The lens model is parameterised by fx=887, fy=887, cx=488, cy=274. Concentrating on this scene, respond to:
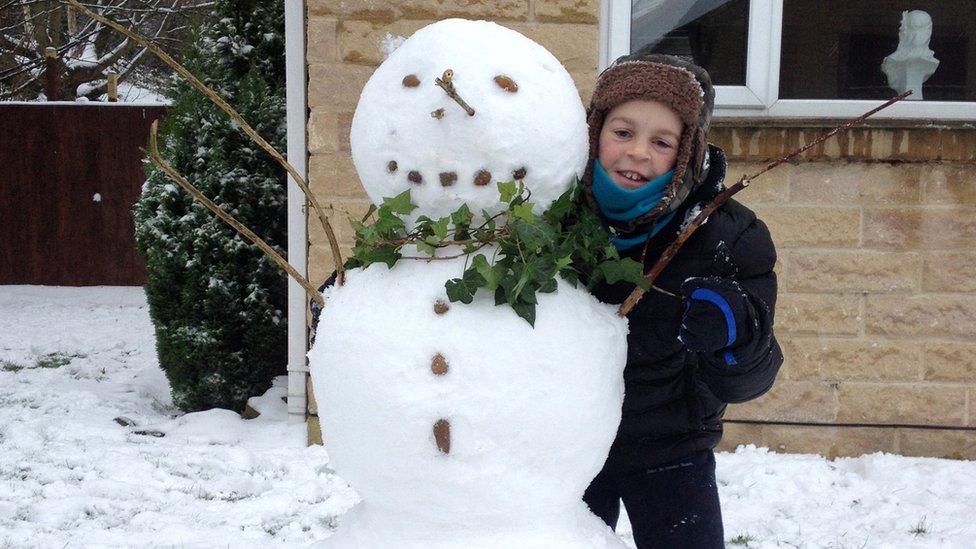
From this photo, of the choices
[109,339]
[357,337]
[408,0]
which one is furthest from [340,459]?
[109,339]

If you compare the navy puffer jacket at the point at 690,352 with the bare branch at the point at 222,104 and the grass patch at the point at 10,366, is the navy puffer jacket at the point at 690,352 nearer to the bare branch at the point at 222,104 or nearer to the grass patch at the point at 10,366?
the bare branch at the point at 222,104

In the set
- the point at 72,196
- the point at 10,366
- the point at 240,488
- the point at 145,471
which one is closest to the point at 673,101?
the point at 240,488

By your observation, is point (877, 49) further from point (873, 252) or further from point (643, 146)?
point (643, 146)

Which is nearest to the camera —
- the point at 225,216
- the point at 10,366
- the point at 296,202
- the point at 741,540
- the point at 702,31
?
the point at 225,216

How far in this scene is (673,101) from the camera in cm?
180

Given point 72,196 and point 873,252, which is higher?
point 873,252

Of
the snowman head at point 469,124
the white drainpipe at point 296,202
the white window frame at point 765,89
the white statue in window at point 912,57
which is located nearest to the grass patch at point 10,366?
the white drainpipe at point 296,202

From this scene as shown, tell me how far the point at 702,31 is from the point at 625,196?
2.57 meters

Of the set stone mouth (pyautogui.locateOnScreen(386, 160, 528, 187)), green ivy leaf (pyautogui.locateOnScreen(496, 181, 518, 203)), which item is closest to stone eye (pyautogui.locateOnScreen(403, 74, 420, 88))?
stone mouth (pyautogui.locateOnScreen(386, 160, 528, 187))

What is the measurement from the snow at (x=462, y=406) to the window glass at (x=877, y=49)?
9.39 feet

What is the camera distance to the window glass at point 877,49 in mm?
4066

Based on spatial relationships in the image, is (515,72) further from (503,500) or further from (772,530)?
(772,530)

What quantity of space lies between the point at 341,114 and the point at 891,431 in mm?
2872

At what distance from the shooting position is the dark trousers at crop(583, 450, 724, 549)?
1957 mm
